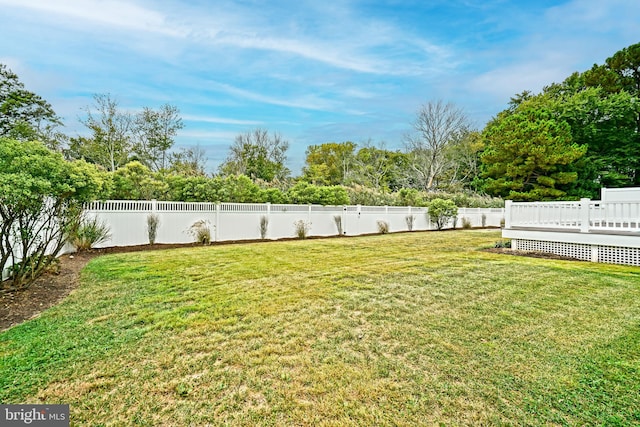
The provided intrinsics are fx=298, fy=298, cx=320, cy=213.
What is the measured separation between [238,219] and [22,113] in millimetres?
14524

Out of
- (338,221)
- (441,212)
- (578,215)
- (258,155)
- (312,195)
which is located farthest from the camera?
(258,155)

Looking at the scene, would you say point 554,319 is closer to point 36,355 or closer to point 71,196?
point 36,355

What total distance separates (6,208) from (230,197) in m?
6.75

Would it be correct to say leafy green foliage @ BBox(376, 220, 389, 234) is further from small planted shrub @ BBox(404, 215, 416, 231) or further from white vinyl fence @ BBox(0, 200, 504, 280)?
small planted shrub @ BBox(404, 215, 416, 231)

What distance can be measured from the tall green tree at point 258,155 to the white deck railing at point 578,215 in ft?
64.0

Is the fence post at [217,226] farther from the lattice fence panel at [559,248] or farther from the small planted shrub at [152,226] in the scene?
the lattice fence panel at [559,248]

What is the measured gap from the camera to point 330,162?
39.5 meters

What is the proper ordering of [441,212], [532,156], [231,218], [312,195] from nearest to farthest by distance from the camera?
[231,218] → [532,156] → [312,195] → [441,212]

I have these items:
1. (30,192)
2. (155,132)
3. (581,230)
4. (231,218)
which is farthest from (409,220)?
(155,132)

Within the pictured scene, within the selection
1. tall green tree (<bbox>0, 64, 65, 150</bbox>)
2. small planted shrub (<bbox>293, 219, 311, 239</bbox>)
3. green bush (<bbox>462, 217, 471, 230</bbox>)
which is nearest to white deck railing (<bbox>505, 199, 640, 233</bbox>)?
small planted shrub (<bbox>293, 219, 311, 239</bbox>)

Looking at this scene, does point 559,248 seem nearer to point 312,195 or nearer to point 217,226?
point 312,195

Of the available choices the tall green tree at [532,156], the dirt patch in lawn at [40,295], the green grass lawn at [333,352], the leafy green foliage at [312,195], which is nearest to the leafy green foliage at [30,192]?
the dirt patch in lawn at [40,295]

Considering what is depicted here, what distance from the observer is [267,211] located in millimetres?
10531

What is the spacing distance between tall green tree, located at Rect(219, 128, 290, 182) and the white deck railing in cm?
1950
